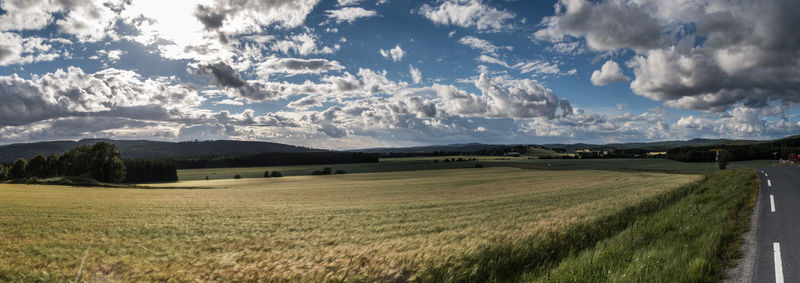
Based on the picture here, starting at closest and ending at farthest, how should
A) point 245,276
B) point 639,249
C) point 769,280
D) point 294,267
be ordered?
point 769,280 → point 245,276 → point 294,267 → point 639,249

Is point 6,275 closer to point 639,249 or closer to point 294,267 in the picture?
point 294,267

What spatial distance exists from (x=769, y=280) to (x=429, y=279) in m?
6.43

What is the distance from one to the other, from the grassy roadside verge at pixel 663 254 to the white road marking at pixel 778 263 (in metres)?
0.69

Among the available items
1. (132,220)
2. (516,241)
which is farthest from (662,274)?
(132,220)

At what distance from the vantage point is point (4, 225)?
46.8 ft

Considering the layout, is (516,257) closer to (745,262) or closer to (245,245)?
(745,262)

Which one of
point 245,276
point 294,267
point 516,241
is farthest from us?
point 516,241

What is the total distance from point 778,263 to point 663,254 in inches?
88.4

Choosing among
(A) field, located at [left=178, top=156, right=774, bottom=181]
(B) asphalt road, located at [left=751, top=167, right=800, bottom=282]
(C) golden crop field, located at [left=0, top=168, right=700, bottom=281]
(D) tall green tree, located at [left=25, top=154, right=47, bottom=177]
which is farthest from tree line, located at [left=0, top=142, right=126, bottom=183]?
(B) asphalt road, located at [left=751, top=167, right=800, bottom=282]

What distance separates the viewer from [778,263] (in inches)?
299

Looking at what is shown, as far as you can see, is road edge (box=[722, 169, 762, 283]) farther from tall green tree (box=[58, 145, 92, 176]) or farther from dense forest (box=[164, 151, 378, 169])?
dense forest (box=[164, 151, 378, 169])

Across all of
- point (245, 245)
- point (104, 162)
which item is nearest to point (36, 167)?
point (104, 162)

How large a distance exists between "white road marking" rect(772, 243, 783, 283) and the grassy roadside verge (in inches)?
27.0

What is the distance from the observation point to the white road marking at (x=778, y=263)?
675 centimetres
